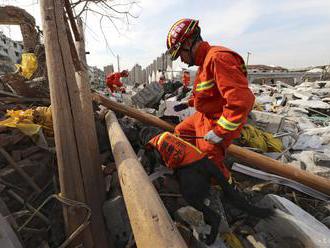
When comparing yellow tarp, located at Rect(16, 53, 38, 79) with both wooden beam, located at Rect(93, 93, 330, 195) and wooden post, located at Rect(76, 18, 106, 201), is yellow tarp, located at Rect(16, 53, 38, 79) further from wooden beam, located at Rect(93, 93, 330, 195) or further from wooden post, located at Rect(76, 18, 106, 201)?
wooden beam, located at Rect(93, 93, 330, 195)

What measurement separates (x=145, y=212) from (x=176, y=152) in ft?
3.98

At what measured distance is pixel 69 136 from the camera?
8.80ft

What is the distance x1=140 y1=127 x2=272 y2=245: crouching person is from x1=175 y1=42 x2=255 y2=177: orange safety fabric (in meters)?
0.16

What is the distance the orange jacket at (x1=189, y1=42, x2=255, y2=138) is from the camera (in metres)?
2.41

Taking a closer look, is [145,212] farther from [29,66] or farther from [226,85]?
[29,66]

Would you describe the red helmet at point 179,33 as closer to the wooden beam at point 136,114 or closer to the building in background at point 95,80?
the wooden beam at point 136,114

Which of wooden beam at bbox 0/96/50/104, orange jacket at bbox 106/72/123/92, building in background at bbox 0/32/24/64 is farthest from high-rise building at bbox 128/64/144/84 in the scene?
wooden beam at bbox 0/96/50/104

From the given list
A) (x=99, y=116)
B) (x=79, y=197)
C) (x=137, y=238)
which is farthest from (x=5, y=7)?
(x=137, y=238)

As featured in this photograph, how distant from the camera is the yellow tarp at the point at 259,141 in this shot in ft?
14.8

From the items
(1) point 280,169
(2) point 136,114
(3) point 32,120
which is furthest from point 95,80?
(1) point 280,169

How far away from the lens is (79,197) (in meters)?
2.54

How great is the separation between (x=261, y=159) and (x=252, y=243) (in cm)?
109

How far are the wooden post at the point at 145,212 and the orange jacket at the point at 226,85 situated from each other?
0.88 m

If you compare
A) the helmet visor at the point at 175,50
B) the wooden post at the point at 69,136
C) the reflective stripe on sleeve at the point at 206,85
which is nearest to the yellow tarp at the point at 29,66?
the wooden post at the point at 69,136
